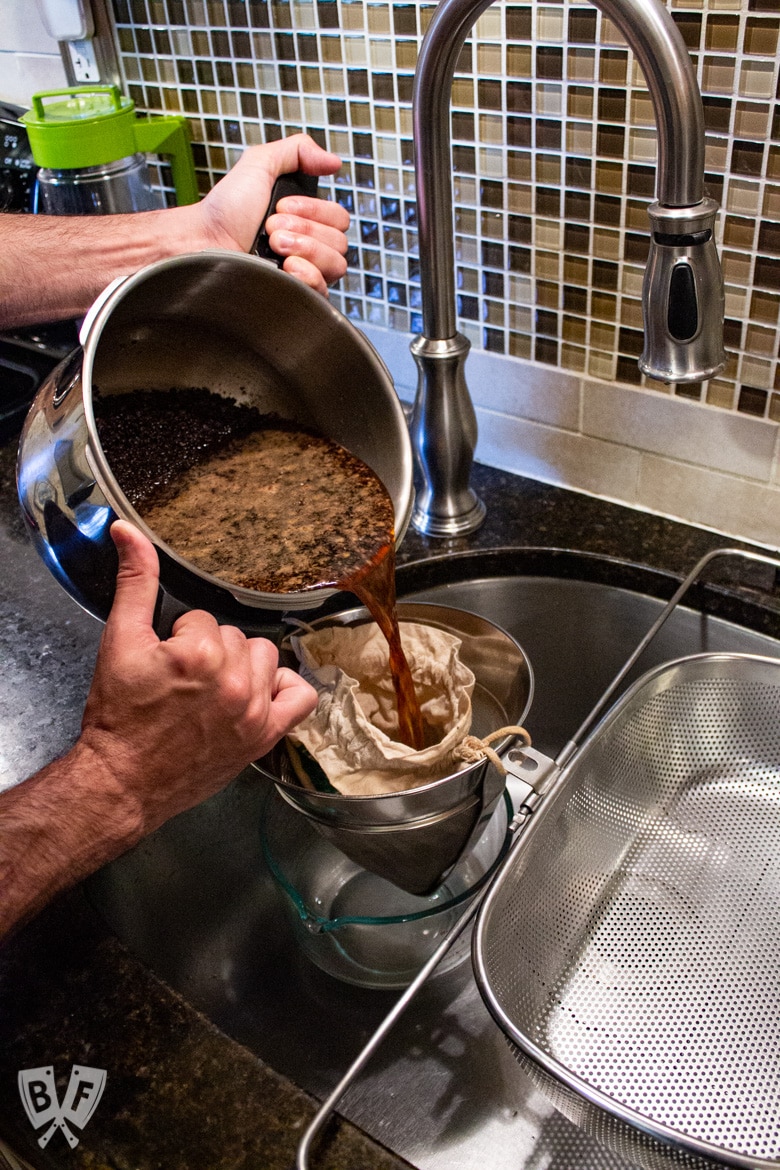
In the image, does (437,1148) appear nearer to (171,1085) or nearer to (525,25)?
(171,1085)

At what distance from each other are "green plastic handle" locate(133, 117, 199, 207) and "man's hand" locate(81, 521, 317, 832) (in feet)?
2.31

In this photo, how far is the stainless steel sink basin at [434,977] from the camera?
61 cm

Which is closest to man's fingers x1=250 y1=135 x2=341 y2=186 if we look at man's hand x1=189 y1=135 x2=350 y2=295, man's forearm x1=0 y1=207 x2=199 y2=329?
man's hand x1=189 y1=135 x2=350 y2=295

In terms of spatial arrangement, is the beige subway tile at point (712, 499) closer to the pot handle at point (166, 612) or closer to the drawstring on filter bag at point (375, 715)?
the drawstring on filter bag at point (375, 715)

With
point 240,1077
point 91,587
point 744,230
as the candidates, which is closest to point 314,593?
point 91,587

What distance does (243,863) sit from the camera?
2.70 feet

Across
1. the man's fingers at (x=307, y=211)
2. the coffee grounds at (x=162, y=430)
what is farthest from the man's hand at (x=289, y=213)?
the coffee grounds at (x=162, y=430)

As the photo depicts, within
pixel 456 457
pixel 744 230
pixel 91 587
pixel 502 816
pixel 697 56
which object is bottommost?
pixel 502 816

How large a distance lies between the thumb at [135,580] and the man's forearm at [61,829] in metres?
0.09

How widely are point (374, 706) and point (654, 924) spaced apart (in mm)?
265

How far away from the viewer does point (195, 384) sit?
29.3 inches

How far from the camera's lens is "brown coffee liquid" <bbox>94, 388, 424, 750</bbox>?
661 mm

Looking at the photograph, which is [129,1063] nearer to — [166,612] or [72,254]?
[166,612]

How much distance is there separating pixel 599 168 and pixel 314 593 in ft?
1.51
